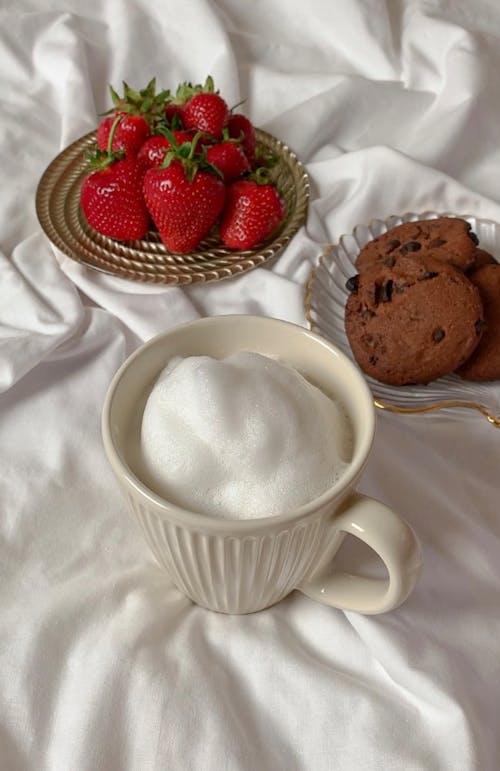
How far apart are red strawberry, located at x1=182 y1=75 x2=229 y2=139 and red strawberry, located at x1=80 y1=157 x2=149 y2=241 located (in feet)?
0.31

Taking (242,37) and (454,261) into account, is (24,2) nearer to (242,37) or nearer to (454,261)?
(242,37)

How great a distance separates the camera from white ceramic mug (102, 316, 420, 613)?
552 millimetres

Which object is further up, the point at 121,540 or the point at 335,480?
the point at 335,480

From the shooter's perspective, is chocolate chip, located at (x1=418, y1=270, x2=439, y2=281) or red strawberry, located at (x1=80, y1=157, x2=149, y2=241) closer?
chocolate chip, located at (x1=418, y1=270, x2=439, y2=281)

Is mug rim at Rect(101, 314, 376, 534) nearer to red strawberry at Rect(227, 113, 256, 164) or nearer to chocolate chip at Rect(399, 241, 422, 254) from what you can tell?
chocolate chip at Rect(399, 241, 422, 254)

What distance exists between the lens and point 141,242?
1025mm

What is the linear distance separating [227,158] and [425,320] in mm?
333

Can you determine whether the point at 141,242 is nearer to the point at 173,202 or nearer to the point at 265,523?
the point at 173,202

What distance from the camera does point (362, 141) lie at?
1199mm

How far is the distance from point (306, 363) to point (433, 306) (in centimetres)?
23

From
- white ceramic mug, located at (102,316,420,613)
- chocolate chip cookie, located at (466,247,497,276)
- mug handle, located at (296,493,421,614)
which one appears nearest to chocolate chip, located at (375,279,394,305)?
chocolate chip cookie, located at (466,247,497,276)

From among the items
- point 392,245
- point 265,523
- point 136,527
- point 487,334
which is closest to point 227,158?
Result: point 392,245

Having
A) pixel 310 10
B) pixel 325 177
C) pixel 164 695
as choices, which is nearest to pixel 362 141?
pixel 325 177

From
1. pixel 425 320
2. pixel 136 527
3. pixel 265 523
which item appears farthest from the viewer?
pixel 425 320
